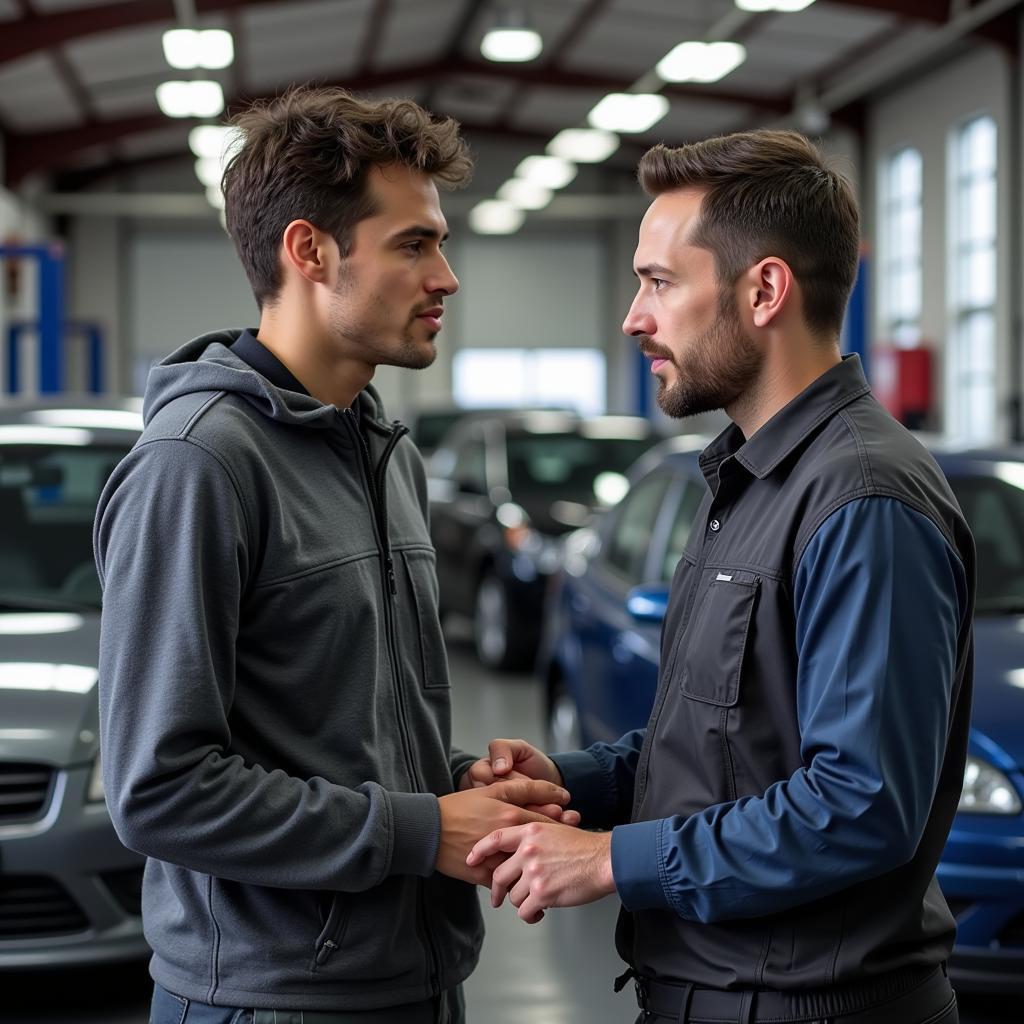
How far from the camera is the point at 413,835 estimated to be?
5.77 feet

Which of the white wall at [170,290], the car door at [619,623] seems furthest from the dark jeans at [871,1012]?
the white wall at [170,290]

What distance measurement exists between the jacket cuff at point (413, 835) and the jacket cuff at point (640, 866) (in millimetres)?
214

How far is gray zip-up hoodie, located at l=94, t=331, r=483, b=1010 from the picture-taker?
1.66 metres

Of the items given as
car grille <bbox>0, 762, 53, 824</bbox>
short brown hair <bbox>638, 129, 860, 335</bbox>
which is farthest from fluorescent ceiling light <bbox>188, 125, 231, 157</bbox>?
short brown hair <bbox>638, 129, 860, 335</bbox>

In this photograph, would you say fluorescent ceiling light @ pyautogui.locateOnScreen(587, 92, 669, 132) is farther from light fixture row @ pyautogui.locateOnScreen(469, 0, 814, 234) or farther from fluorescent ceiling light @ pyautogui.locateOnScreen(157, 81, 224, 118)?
fluorescent ceiling light @ pyautogui.locateOnScreen(157, 81, 224, 118)

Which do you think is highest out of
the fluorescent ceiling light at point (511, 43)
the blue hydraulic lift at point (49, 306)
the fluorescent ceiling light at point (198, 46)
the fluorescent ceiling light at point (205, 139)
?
the fluorescent ceiling light at point (511, 43)

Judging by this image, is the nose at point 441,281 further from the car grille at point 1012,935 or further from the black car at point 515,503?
the black car at point 515,503

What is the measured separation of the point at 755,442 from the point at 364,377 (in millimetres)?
548

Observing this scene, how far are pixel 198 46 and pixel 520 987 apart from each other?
32.3 feet

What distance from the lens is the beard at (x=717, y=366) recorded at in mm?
1834

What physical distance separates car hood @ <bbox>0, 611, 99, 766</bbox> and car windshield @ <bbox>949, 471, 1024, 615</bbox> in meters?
2.44

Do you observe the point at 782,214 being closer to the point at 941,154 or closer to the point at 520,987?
the point at 520,987

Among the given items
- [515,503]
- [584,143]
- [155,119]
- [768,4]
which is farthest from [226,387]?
[155,119]

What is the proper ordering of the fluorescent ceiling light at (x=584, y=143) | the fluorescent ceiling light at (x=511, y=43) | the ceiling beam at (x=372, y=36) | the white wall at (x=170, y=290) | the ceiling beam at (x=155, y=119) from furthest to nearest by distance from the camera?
the white wall at (x=170, y=290), the ceiling beam at (x=155, y=119), the ceiling beam at (x=372, y=36), the fluorescent ceiling light at (x=584, y=143), the fluorescent ceiling light at (x=511, y=43)
